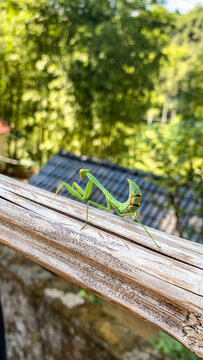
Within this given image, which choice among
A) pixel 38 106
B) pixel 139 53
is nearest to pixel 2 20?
pixel 38 106

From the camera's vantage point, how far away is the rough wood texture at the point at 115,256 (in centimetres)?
→ 52

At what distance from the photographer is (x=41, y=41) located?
6.68 meters

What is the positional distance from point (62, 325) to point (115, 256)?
396cm

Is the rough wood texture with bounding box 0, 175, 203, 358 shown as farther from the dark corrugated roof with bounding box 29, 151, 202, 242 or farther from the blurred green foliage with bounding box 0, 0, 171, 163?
the blurred green foliage with bounding box 0, 0, 171, 163

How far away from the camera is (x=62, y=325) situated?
3992 mm

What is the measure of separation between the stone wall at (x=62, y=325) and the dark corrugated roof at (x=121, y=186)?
1.57m

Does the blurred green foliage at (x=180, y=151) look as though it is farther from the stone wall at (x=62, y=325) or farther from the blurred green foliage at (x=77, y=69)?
the blurred green foliage at (x=77, y=69)

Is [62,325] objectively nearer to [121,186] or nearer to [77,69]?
[121,186]

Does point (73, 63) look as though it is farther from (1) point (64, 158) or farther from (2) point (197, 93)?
(2) point (197, 93)

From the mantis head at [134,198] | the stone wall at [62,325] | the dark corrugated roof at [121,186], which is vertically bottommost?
the stone wall at [62,325]

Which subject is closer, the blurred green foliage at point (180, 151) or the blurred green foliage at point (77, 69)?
the blurred green foliage at point (180, 151)

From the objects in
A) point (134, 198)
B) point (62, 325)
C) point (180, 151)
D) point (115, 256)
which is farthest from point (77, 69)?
point (115, 256)

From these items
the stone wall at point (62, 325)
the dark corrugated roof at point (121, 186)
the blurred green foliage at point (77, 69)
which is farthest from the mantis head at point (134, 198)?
the blurred green foliage at point (77, 69)

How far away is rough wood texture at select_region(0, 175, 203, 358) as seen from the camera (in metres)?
0.52
